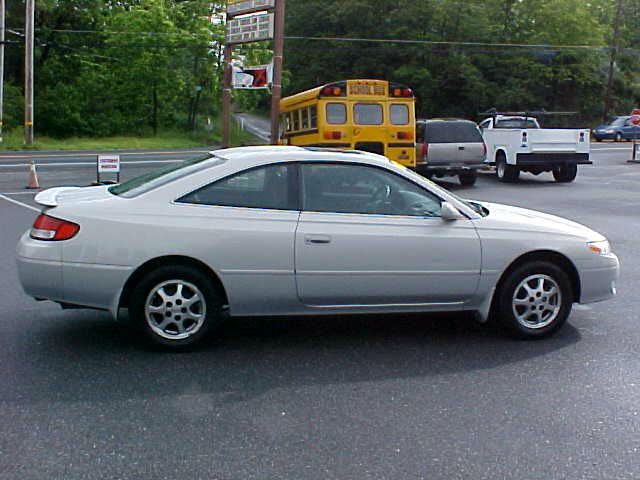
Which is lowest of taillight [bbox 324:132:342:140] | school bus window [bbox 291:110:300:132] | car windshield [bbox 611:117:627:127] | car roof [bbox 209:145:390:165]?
car roof [bbox 209:145:390:165]

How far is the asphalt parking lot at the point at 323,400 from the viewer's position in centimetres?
416

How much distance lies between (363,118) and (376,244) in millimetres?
13869

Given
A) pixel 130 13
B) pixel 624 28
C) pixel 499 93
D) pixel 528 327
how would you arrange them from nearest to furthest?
pixel 528 327, pixel 130 13, pixel 499 93, pixel 624 28

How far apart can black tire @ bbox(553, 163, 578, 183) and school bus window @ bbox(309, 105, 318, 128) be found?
742 cm

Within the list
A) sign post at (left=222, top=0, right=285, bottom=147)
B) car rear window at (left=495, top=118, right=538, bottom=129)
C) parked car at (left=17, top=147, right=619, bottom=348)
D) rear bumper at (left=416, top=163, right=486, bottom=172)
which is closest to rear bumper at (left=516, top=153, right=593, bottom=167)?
rear bumper at (left=416, top=163, right=486, bottom=172)

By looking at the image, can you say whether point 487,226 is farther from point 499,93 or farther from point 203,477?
point 499,93

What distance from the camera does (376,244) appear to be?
238 inches

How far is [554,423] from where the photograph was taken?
15.5ft

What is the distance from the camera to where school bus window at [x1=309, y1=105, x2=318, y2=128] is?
19.5m

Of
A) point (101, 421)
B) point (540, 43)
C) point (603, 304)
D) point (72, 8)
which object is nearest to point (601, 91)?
point (540, 43)

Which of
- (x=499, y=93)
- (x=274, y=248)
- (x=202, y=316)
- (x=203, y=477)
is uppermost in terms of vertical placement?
(x=499, y=93)

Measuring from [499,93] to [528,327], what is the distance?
53154mm

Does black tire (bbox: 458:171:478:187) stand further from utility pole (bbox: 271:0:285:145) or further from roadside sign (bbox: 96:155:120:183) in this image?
roadside sign (bbox: 96:155:120:183)

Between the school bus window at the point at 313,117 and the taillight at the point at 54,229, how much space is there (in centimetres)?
1394
